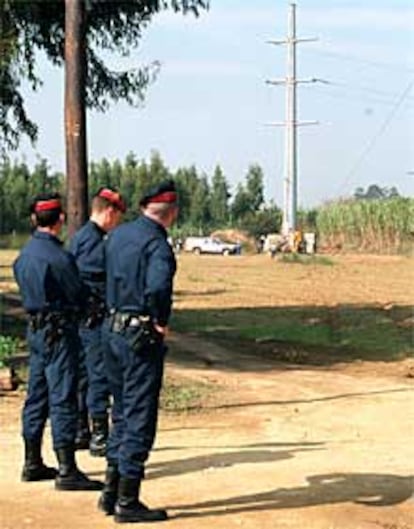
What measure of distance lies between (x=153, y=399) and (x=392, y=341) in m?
13.5

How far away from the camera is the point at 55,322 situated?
→ 802 cm

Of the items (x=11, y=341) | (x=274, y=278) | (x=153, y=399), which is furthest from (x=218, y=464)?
(x=274, y=278)

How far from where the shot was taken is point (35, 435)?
8297 millimetres

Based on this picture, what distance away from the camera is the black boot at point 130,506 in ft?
23.3

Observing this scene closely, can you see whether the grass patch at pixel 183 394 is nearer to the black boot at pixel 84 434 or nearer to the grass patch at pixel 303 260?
the black boot at pixel 84 434

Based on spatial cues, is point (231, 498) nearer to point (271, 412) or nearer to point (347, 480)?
point (347, 480)

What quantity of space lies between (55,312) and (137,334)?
1172 mm

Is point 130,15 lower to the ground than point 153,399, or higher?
higher

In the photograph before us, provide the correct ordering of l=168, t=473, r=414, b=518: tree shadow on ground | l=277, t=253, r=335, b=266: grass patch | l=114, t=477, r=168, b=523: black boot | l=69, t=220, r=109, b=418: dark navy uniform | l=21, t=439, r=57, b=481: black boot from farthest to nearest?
l=277, t=253, r=335, b=266: grass patch, l=69, t=220, r=109, b=418: dark navy uniform, l=21, t=439, r=57, b=481: black boot, l=168, t=473, r=414, b=518: tree shadow on ground, l=114, t=477, r=168, b=523: black boot

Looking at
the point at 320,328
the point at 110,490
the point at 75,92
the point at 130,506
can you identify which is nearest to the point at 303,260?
the point at 320,328

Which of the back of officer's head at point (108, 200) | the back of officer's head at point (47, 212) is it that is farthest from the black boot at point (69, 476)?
the back of officer's head at point (108, 200)

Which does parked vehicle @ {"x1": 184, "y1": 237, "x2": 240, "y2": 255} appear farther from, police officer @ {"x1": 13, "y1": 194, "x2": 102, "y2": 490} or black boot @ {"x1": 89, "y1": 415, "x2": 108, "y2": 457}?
police officer @ {"x1": 13, "y1": 194, "x2": 102, "y2": 490}

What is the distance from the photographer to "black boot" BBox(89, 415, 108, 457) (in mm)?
9164

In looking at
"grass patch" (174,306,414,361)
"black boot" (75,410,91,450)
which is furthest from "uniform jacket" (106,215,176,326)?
"grass patch" (174,306,414,361)
